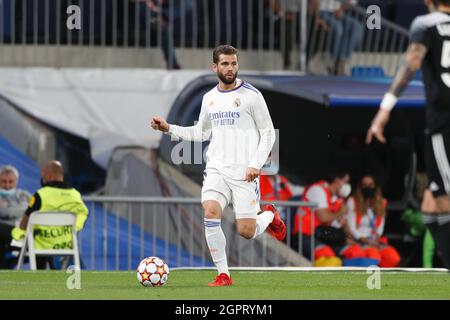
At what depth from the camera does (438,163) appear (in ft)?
33.9

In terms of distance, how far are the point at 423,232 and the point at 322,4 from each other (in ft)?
13.7

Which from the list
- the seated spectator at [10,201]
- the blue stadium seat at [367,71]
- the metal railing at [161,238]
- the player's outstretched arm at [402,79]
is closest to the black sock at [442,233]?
the player's outstretched arm at [402,79]

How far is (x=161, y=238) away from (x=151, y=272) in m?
6.64

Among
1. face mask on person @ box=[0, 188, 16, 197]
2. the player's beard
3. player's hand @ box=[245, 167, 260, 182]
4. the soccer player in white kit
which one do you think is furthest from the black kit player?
face mask on person @ box=[0, 188, 16, 197]

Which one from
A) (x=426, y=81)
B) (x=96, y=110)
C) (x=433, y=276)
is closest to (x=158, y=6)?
(x=96, y=110)

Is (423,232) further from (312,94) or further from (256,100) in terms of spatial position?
(256,100)

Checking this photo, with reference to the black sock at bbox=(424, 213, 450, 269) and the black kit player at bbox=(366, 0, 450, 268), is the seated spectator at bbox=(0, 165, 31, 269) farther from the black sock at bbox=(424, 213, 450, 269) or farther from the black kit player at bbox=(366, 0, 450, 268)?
the black sock at bbox=(424, 213, 450, 269)

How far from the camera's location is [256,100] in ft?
44.5

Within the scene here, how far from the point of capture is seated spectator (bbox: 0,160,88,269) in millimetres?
17812

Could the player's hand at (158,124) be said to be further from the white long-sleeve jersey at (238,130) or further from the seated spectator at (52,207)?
the seated spectator at (52,207)

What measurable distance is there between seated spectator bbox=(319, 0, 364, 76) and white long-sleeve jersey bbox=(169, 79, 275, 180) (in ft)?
30.2

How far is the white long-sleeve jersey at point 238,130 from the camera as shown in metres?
13.5

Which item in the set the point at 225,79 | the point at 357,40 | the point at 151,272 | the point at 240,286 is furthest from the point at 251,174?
the point at 357,40

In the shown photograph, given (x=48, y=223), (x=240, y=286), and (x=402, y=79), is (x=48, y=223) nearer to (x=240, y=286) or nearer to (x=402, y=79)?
(x=240, y=286)
